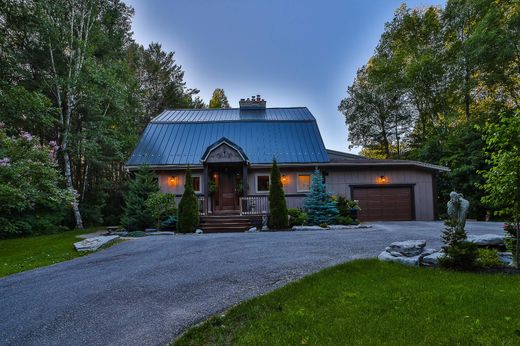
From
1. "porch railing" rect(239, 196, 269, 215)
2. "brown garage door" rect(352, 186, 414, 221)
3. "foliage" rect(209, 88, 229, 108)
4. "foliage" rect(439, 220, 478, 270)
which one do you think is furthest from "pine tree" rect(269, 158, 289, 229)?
"foliage" rect(209, 88, 229, 108)

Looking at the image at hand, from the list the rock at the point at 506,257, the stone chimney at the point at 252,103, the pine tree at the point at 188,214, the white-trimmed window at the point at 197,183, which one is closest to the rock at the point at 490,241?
the rock at the point at 506,257

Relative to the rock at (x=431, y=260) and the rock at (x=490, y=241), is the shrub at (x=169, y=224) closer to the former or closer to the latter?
the rock at (x=431, y=260)

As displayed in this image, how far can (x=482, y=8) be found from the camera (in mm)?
16812

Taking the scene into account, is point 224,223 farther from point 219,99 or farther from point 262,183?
point 219,99

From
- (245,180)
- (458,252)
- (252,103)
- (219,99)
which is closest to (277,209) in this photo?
(245,180)

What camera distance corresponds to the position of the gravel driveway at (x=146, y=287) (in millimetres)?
3193

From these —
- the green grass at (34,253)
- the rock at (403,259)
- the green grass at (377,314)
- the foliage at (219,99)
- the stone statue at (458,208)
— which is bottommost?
the green grass at (34,253)

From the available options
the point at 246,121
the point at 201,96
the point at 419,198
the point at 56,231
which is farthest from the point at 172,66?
the point at 419,198

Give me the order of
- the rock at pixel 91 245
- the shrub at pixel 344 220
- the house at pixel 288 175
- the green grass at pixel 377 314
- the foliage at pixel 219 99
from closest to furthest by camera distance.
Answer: the green grass at pixel 377 314 → the rock at pixel 91 245 → the shrub at pixel 344 220 → the house at pixel 288 175 → the foliage at pixel 219 99

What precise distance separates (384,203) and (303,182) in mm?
4332

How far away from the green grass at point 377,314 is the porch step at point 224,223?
26.5ft

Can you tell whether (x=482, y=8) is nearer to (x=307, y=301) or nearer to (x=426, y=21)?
(x=426, y=21)

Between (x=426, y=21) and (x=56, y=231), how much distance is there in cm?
2805

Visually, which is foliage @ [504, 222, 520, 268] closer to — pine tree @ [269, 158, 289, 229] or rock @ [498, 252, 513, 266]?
rock @ [498, 252, 513, 266]
